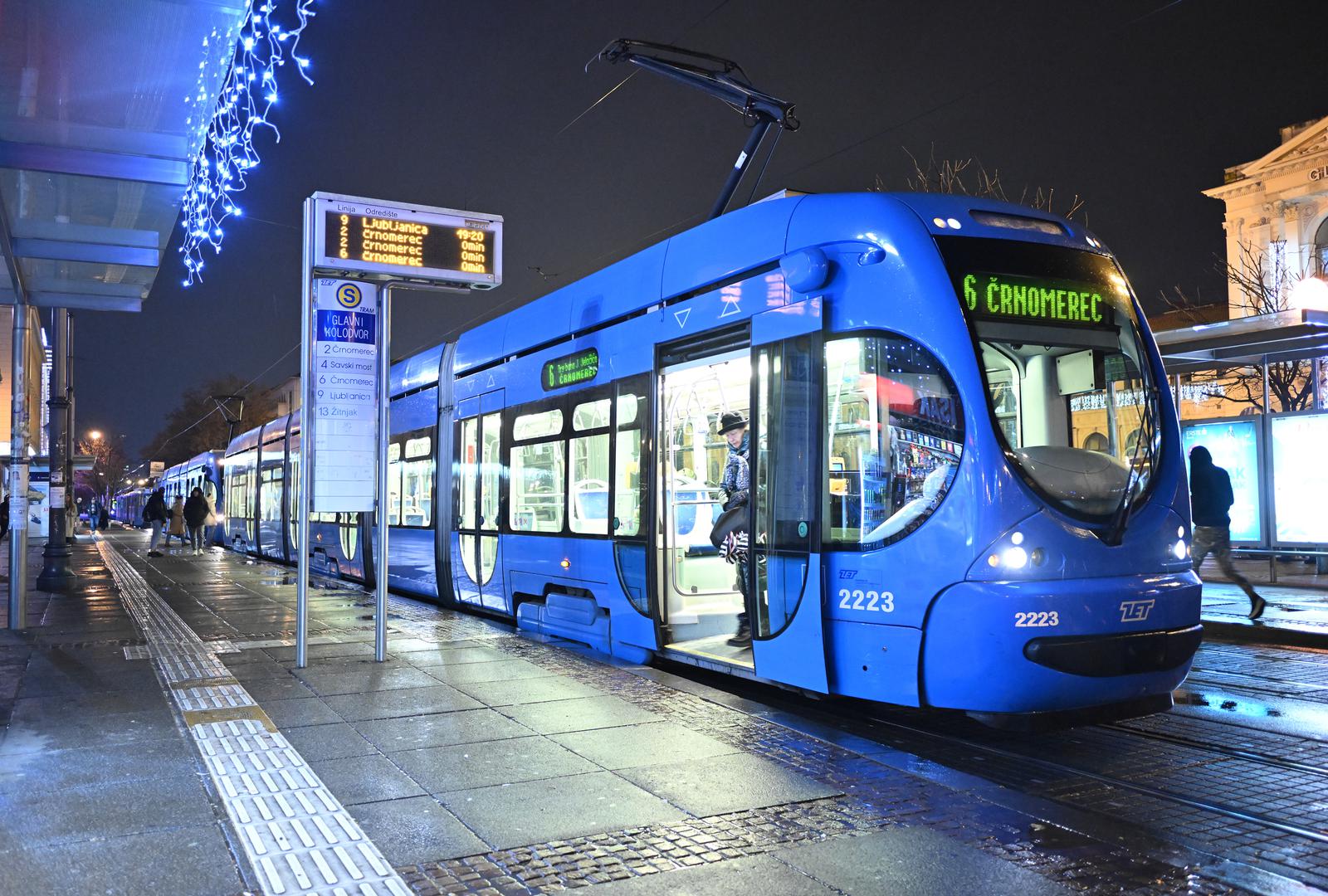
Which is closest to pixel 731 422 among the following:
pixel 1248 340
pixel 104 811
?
pixel 104 811

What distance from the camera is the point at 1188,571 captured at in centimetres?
614

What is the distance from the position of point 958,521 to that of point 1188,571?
1517 mm

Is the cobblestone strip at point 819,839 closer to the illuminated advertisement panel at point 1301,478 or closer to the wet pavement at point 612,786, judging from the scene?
the wet pavement at point 612,786

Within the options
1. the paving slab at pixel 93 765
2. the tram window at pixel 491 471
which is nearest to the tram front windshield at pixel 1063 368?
the paving slab at pixel 93 765

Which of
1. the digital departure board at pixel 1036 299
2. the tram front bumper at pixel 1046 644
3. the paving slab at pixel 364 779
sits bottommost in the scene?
the paving slab at pixel 364 779

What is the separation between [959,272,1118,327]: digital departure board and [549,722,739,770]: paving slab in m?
2.84

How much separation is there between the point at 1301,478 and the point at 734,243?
31.4 ft

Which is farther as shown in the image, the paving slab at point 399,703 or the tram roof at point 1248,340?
the tram roof at point 1248,340

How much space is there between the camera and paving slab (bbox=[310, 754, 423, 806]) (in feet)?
16.6

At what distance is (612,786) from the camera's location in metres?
5.21

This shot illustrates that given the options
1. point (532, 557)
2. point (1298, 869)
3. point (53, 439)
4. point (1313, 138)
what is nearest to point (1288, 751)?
point (1298, 869)

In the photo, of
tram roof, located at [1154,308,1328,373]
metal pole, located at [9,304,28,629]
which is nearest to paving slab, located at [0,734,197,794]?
metal pole, located at [9,304,28,629]

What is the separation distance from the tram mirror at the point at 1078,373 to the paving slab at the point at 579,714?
315 centimetres

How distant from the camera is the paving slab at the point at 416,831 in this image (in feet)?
14.0
